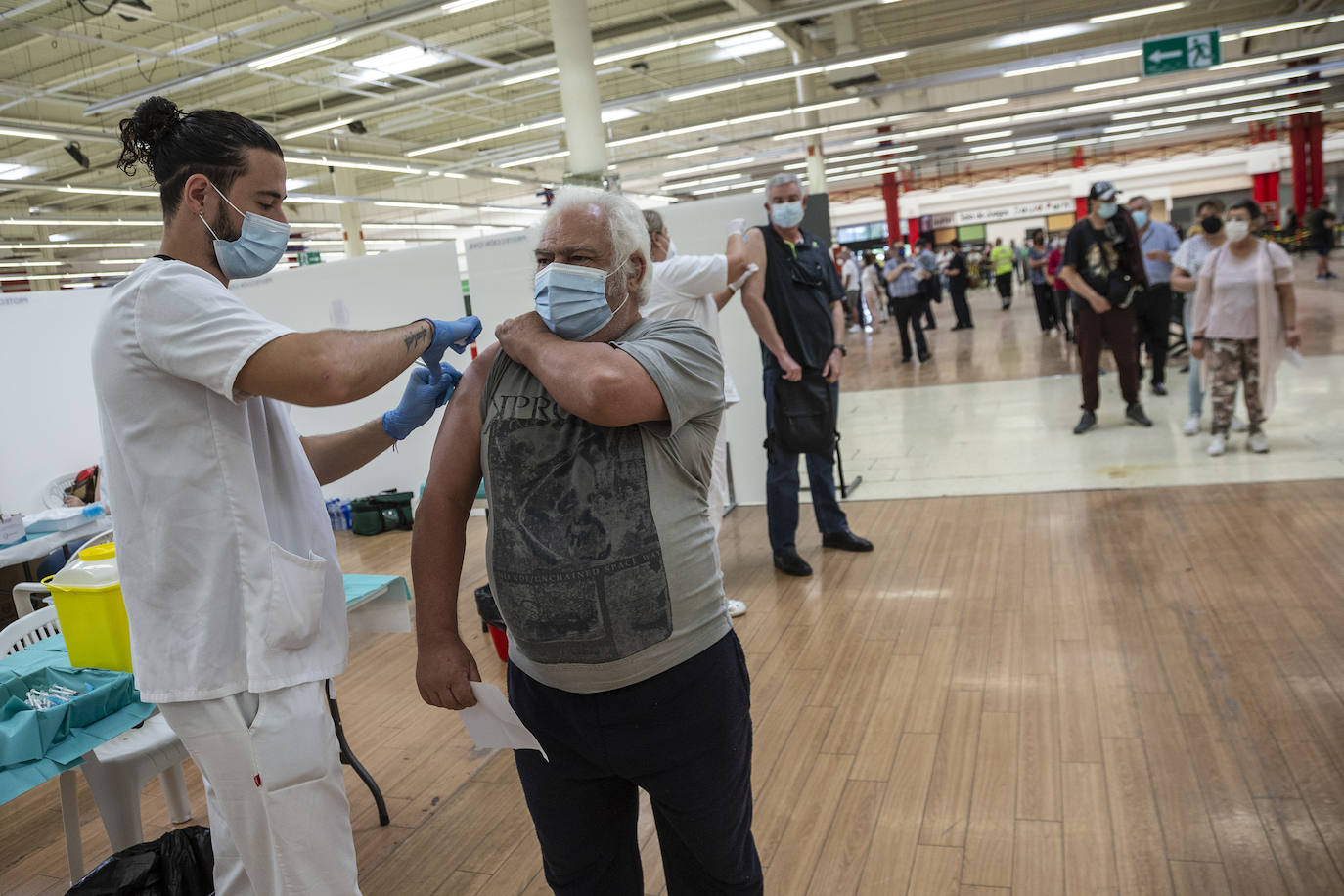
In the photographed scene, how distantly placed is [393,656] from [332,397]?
10.3 ft

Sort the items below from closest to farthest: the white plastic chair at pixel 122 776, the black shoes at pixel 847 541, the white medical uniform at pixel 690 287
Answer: the white plastic chair at pixel 122 776
the white medical uniform at pixel 690 287
the black shoes at pixel 847 541

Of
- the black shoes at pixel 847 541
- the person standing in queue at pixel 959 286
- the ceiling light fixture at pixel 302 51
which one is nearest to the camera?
the black shoes at pixel 847 541

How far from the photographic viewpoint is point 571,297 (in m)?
1.43

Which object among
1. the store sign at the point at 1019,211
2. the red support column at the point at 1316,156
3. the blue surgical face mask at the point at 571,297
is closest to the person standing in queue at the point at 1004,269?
the red support column at the point at 1316,156

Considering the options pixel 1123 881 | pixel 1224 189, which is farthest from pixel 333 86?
pixel 1224 189

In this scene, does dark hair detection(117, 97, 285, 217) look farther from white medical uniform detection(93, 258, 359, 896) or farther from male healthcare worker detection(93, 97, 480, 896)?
white medical uniform detection(93, 258, 359, 896)

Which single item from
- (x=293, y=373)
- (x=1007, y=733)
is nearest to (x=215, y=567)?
(x=293, y=373)

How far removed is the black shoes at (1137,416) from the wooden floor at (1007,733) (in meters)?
2.10

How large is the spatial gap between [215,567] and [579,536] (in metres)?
0.55

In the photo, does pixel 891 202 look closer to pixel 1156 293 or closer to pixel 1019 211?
pixel 1019 211

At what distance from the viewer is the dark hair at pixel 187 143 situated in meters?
1.42

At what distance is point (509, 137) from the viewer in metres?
19.1

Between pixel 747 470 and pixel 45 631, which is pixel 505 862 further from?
pixel 747 470

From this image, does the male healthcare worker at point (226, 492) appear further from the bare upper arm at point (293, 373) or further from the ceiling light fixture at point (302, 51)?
the ceiling light fixture at point (302, 51)
